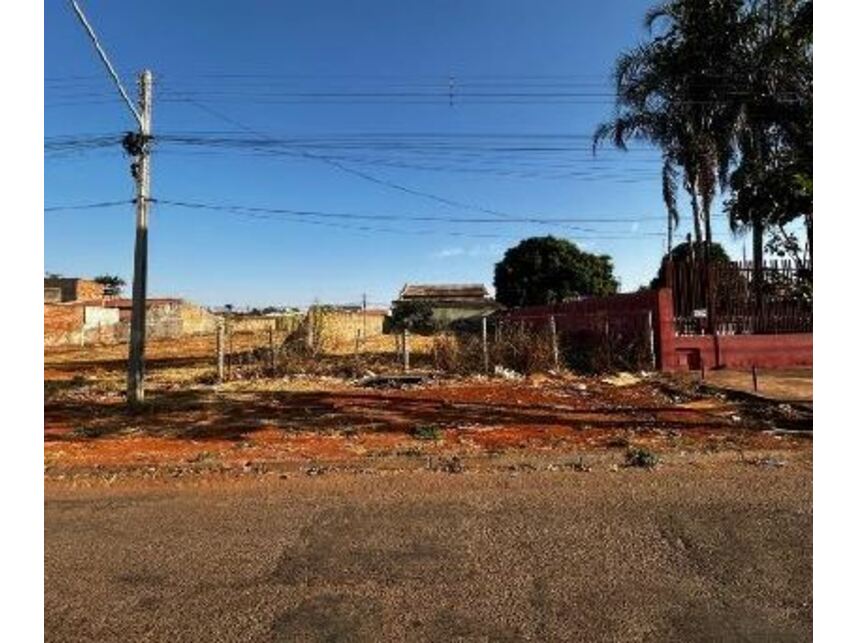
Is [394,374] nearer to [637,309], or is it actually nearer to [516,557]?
[637,309]

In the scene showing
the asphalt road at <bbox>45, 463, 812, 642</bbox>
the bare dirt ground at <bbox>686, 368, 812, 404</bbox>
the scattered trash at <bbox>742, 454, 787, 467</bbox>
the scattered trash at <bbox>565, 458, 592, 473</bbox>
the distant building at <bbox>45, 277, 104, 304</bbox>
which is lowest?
the asphalt road at <bbox>45, 463, 812, 642</bbox>

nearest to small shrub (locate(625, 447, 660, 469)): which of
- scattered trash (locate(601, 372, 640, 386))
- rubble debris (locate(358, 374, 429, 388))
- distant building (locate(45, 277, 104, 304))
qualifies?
scattered trash (locate(601, 372, 640, 386))

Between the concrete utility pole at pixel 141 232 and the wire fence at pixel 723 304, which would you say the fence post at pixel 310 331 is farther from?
the wire fence at pixel 723 304

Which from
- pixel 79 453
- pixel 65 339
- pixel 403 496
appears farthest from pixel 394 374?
pixel 65 339

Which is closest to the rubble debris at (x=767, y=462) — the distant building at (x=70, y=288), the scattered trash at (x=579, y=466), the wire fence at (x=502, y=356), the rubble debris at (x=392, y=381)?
the scattered trash at (x=579, y=466)

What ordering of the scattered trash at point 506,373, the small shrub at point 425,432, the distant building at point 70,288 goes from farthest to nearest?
the distant building at point 70,288
the scattered trash at point 506,373
the small shrub at point 425,432

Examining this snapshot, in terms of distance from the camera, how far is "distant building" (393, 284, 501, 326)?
54.6 metres

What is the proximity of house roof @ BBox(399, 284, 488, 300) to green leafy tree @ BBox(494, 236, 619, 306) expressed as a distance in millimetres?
5985

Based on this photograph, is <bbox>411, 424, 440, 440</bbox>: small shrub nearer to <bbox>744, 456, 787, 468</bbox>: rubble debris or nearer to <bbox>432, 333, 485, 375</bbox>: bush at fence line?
<bbox>744, 456, 787, 468</bbox>: rubble debris

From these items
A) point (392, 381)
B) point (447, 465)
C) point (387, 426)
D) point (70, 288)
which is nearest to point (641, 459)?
point (447, 465)

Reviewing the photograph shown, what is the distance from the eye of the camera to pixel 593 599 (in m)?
4.04

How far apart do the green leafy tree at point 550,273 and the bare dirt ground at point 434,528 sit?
40.7 metres

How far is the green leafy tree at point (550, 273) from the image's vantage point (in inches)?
2026

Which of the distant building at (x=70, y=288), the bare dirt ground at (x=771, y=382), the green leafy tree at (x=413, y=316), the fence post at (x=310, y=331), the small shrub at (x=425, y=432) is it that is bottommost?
the small shrub at (x=425, y=432)
